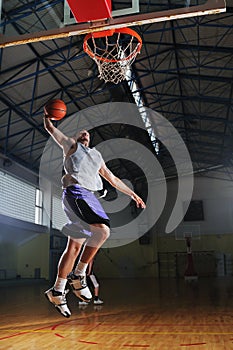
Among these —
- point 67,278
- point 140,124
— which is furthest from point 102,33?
point 140,124

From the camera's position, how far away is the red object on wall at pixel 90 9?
160 inches

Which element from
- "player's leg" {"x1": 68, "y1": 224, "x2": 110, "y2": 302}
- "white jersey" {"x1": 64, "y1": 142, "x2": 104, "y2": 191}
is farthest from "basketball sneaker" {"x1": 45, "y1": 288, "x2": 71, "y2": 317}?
"white jersey" {"x1": 64, "y1": 142, "x2": 104, "y2": 191}

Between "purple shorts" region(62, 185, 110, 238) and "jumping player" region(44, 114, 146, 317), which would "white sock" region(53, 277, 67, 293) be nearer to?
"jumping player" region(44, 114, 146, 317)

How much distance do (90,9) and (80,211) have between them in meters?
2.46

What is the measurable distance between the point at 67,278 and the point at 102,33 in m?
3.33

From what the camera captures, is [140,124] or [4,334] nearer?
[4,334]

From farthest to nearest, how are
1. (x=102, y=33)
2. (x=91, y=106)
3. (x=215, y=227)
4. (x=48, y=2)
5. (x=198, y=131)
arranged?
(x=215, y=227), (x=198, y=131), (x=91, y=106), (x=48, y=2), (x=102, y=33)

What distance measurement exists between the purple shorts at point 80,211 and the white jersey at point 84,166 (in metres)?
0.09

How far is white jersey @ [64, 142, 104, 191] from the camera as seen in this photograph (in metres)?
3.36

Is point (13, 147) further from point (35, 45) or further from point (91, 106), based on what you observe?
point (35, 45)

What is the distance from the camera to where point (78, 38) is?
12719 mm

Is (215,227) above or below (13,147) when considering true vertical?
below

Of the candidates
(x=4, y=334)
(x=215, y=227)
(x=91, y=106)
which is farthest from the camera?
(x=215, y=227)

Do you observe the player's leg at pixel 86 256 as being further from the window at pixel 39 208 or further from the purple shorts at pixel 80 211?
the window at pixel 39 208
